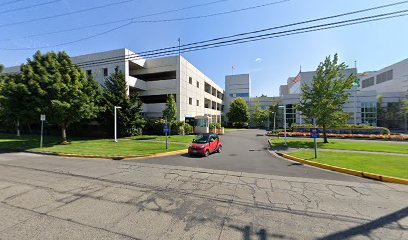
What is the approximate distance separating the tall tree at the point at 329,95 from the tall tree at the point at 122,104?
21.5m

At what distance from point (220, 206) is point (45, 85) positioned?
62.3 feet

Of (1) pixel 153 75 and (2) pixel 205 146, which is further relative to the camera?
(1) pixel 153 75

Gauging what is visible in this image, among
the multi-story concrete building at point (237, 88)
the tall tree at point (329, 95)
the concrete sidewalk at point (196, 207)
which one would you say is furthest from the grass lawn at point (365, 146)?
the multi-story concrete building at point (237, 88)

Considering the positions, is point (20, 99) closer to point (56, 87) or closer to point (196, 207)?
point (56, 87)

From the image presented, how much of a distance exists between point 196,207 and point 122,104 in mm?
21012

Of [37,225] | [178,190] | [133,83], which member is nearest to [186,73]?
[133,83]

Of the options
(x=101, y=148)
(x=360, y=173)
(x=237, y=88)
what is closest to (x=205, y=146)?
(x=360, y=173)

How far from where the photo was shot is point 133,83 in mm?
25797

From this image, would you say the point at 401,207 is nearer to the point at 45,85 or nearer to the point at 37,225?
the point at 37,225

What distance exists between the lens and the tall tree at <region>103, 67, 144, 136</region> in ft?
72.3

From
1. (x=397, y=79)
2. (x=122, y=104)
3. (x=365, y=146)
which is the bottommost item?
(x=365, y=146)

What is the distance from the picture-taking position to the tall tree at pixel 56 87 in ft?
50.1

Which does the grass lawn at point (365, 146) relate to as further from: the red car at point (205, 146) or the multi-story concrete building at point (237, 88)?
the multi-story concrete building at point (237, 88)

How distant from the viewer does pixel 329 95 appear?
58.9ft
